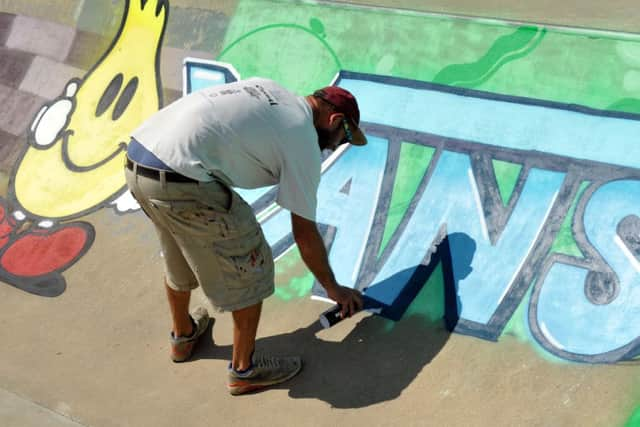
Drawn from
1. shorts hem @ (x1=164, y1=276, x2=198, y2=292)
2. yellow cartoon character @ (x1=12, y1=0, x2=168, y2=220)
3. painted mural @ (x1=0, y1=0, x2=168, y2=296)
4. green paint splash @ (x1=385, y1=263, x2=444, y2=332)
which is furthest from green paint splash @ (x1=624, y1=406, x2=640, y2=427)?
yellow cartoon character @ (x1=12, y1=0, x2=168, y2=220)

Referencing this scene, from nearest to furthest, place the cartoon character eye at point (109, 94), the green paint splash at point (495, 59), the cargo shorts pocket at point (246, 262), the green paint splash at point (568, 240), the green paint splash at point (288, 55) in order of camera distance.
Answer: the cargo shorts pocket at point (246, 262), the green paint splash at point (568, 240), the green paint splash at point (495, 59), the green paint splash at point (288, 55), the cartoon character eye at point (109, 94)

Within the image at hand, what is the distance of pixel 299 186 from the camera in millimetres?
3270

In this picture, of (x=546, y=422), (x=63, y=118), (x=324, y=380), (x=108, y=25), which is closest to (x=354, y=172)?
(x=324, y=380)

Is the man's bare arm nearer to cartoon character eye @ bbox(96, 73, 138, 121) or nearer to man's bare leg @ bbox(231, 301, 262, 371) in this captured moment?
man's bare leg @ bbox(231, 301, 262, 371)

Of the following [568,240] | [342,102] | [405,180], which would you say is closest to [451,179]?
[405,180]

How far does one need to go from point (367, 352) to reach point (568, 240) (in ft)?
4.52

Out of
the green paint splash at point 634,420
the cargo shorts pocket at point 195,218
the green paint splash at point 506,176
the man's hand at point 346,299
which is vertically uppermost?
the cargo shorts pocket at point 195,218

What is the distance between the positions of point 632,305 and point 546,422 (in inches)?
33.6

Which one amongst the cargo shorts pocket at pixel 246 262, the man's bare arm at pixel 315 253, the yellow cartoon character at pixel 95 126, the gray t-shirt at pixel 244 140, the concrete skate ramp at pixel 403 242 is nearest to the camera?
the gray t-shirt at pixel 244 140

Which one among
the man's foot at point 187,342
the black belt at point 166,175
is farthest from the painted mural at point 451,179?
the black belt at point 166,175

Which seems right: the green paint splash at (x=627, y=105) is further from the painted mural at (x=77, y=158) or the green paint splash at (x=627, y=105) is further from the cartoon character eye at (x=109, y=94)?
the cartoon character eye at (x=109, y=94)

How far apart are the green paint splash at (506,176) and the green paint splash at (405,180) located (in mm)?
488

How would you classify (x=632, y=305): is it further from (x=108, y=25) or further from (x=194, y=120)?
(x=108, y=25)

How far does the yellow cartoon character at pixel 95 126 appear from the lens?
6.10 metres
